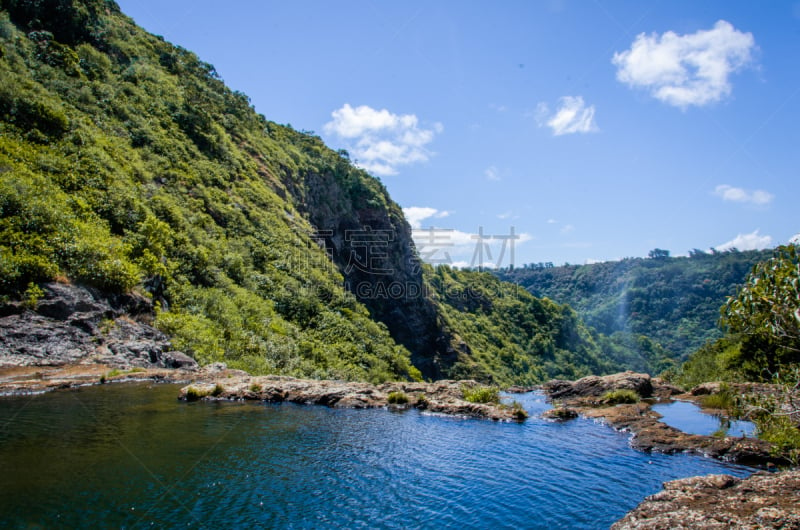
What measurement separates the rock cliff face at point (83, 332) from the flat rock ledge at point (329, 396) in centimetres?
559

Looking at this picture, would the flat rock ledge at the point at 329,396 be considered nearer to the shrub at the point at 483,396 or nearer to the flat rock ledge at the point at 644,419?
the shrub at the point at 483,396

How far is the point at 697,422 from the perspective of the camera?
2159cm

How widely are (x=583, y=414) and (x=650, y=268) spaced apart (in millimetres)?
205677

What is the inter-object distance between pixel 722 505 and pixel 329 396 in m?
18.1

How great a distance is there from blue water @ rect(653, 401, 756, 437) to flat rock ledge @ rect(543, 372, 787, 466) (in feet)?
3.35

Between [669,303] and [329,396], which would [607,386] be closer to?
[329,396]

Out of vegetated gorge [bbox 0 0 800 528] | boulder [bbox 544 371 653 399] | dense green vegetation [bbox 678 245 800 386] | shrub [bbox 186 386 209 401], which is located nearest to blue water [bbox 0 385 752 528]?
vegetated gorge [bbox 0 0 800 528]

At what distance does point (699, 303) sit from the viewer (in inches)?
6225

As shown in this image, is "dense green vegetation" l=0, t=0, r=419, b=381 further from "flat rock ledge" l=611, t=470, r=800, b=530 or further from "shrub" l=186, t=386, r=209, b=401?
"flat rock ledge" l=611, t=470, r=800, b=530

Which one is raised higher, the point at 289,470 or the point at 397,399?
the point at 289,470

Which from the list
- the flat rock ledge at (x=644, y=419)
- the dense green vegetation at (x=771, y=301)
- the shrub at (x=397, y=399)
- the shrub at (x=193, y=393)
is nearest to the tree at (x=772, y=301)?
the dense green vegetation at (x=771, y=301)

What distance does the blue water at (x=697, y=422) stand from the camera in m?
19.3

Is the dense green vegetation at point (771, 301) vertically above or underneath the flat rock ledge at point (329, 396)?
above

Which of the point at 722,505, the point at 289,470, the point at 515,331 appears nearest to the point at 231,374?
the point at 289,470
